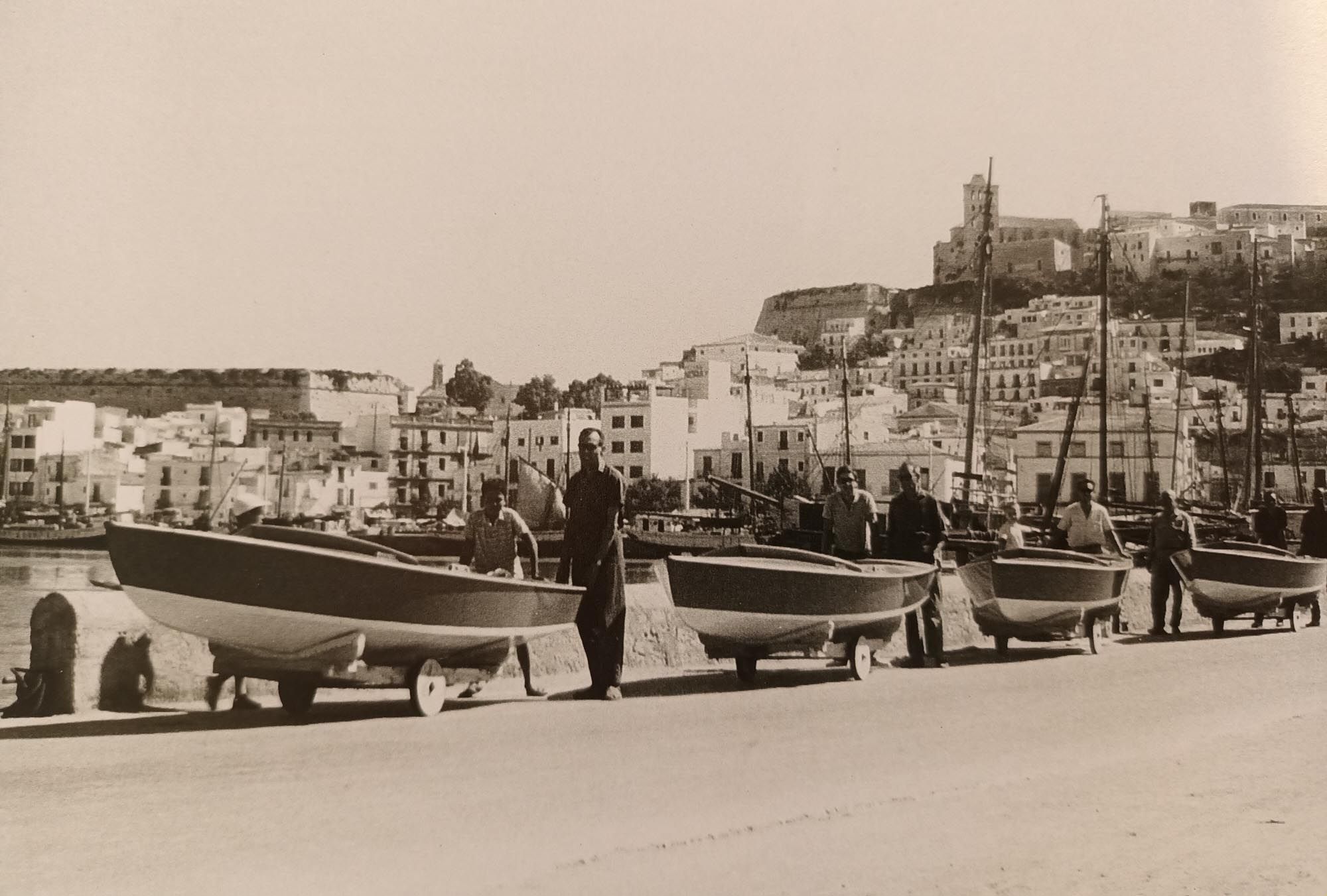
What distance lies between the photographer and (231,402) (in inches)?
190

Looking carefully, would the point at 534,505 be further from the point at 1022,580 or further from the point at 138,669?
the point at 1022,580

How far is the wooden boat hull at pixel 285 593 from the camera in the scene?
397 cm

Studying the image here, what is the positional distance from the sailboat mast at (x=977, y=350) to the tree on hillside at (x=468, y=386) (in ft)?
16.8

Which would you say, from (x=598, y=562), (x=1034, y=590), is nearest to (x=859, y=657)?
(x=1034, y=590)

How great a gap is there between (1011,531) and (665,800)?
15.2 ft

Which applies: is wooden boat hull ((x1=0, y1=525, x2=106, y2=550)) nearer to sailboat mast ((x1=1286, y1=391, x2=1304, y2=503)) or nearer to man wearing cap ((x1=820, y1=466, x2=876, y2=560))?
man wearing cap ((x1=820, y1=466, x2=876, y2=560))

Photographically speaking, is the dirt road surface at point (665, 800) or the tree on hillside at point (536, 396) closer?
the dirt road surface at point (665, 800)

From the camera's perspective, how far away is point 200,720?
428 cm

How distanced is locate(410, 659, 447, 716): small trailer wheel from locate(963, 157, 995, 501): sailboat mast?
6.20 m

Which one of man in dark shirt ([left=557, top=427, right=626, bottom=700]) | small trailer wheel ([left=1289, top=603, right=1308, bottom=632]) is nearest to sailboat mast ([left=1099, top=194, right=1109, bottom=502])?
small trailer wheel ([left=1289, top=603, right=1308, bottom=632])

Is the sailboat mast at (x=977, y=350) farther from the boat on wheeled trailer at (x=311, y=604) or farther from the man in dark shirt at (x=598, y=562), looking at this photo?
the boat on wheeled trailer at (x=311, y=604)

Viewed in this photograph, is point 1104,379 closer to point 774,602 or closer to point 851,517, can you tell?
point 851,517

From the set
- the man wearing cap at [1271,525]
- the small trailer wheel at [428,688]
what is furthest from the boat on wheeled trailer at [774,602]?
the man wearing cap at [1271,525]

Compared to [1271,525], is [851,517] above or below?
above
